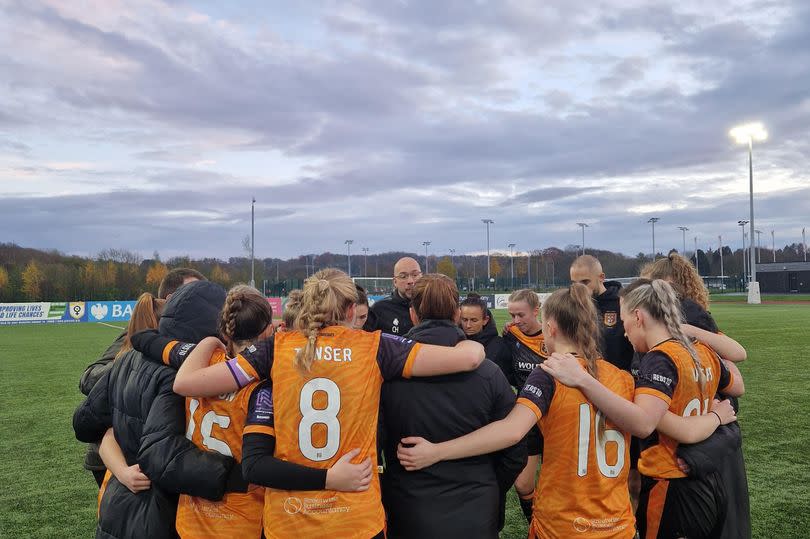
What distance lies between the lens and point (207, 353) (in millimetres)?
2691

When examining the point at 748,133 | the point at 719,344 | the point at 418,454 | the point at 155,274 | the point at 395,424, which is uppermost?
the point at 748,133

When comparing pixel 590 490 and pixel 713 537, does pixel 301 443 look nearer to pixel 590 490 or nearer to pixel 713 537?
pixel 590 490

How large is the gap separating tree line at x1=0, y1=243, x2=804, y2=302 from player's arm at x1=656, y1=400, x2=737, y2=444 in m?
10.5

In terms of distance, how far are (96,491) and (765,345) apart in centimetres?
1749

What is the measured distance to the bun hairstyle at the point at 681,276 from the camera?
13.0ft

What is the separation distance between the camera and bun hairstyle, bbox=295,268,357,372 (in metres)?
2.38

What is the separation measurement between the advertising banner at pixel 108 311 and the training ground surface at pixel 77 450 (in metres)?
21.2

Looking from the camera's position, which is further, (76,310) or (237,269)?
(237,269)

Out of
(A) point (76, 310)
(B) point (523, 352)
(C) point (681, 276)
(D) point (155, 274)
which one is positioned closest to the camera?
(C) point (681, 276)

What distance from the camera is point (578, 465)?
8.70 feet

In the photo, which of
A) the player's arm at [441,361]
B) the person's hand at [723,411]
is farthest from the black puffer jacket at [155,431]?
the person's hand at [723,411]

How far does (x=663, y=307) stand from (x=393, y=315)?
3.60 m

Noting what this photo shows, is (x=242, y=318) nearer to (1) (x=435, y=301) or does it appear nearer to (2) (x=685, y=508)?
(1) (x=435, y=301)

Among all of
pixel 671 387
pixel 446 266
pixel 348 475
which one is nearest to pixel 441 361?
pixel 348 475
